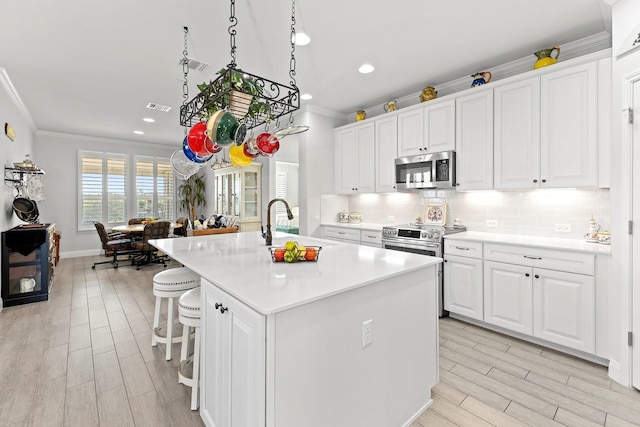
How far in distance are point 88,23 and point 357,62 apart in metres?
2.45

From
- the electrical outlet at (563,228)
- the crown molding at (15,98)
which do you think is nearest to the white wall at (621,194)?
the electrical outlet at (563,228)

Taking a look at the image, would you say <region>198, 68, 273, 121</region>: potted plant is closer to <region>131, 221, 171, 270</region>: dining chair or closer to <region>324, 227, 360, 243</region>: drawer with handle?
<region>324, 227, 360, 243</region>: drawer with handle

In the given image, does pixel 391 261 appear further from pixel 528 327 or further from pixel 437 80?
pixel 437 80

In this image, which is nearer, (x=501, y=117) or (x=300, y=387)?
(x=300, y=387)

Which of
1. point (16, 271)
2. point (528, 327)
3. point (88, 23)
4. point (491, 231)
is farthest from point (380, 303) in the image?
point (16, 271)

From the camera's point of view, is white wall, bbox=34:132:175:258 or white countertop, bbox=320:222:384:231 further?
white wall, bbox=34:132:175:258

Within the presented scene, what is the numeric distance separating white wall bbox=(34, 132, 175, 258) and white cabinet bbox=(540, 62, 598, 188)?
27.5 ft

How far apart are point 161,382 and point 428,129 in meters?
3.70

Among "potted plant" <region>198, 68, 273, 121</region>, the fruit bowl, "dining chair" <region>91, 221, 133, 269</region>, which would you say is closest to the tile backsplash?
the fruit bowl

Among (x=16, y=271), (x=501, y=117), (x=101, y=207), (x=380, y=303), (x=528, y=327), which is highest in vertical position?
(x=501, y=117)

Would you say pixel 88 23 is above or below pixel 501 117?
above

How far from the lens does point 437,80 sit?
375 centimetres

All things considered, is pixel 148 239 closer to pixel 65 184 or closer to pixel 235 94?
pixel 65 184

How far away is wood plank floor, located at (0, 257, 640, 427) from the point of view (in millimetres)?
1867
